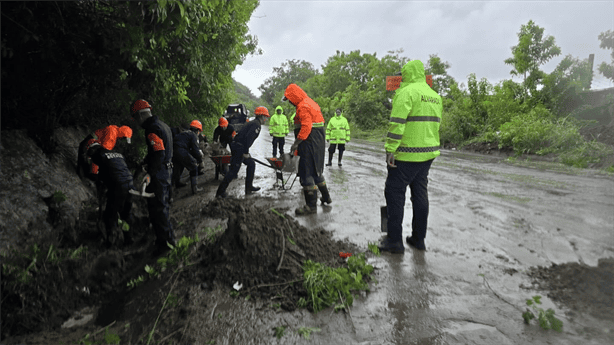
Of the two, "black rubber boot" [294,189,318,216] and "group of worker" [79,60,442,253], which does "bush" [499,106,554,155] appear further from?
"black rubber boot" [294,189,318,216]

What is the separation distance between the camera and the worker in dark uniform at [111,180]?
4.75 m

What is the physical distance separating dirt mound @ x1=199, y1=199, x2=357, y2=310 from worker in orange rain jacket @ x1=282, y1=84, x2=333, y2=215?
1591mm

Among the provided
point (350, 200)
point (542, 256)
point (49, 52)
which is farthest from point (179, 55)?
point (542, 256)

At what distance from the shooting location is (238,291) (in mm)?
3277

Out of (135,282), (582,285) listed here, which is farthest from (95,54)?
(582,285)

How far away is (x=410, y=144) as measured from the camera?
12.9 ft

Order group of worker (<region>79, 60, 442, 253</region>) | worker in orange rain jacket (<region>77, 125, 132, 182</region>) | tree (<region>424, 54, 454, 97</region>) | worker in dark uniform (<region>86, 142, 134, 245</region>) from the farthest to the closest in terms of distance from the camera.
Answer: tree (<region>424, 54, 454, 97</region>)
worker in orange rain jacket (<region>77, 125, 132, 182</region>)
worker in dark uniform (<region>86, 142, 134, 245</region>)
group of worker (<region>79, 60, 442, 253</region>)

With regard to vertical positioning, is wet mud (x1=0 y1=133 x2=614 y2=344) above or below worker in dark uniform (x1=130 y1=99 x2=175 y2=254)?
below

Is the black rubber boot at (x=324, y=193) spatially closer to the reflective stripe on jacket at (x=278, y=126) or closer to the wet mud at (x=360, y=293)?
the wet mud at (x=360, y=293)

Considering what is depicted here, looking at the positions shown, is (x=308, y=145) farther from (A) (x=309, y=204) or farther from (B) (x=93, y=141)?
(B) (x=93, y=141)

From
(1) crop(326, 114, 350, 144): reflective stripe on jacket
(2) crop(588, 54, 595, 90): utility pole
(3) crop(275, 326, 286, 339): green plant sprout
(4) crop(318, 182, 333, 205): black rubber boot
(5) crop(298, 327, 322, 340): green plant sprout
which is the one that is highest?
(2) crop(588, 54, 595, 90): utility pole

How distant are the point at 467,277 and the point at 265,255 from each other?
2138 mm

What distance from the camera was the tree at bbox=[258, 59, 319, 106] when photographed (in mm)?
76562

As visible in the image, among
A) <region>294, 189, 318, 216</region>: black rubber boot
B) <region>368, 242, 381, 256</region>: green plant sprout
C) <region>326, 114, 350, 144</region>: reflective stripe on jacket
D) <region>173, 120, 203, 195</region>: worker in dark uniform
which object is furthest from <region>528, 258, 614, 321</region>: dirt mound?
<region>326, 114, 350, 144</region>: reflective stripe on jacket
